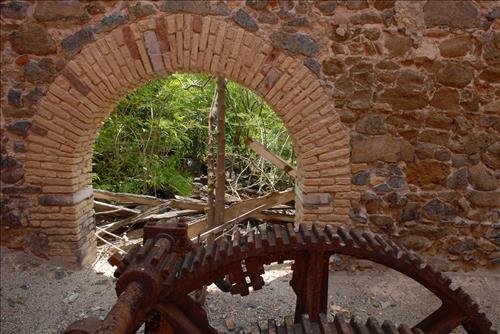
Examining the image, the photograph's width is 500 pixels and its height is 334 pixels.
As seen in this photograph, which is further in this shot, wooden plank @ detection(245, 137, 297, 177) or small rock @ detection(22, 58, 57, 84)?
wooden plank @ detection(245, 137, 297, 177)

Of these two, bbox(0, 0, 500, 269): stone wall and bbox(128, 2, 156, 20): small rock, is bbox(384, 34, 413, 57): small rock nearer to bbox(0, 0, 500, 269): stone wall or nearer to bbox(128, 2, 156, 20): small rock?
bbox(0, 0, 500, 269): stone wall

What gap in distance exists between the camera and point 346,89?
4047mm

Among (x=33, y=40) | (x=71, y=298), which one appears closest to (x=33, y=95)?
(x=33, y=40)

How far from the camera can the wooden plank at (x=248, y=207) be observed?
6378 mm

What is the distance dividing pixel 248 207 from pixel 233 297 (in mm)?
2686

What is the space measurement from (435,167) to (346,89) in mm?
1283

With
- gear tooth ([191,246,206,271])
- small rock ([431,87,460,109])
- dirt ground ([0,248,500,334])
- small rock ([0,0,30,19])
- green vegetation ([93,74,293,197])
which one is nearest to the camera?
gear tooth ([191,246,206,271])

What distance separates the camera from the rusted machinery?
66.3 inches

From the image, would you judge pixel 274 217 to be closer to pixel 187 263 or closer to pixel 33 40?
pixel 33 40

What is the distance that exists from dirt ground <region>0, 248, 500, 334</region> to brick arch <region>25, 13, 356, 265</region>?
22.5 inches

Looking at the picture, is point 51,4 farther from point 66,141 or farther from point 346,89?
point 346,89

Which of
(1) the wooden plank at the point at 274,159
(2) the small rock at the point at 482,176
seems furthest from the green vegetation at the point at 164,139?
(2) the small rock at the point at 482,176

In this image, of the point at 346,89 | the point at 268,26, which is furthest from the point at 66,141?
the point at 346,89

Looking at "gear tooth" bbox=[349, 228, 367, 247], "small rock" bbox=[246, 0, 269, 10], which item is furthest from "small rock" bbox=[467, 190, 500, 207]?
"small rock" bbox=[246, 0, 269, 10]
